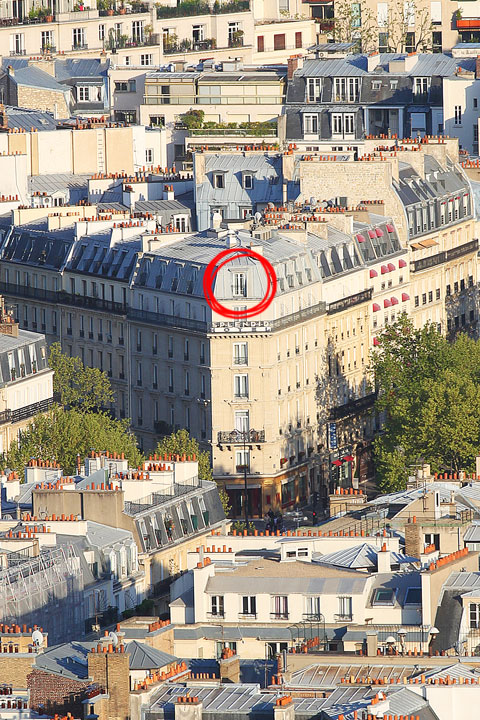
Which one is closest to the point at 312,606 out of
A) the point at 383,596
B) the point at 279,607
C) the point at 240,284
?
the point at 279,607

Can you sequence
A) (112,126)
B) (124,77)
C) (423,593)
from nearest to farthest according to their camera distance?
(423,593)
(112,126)
(124,77)

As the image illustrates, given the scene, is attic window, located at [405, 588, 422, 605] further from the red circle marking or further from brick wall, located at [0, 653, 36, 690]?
the red circle marking

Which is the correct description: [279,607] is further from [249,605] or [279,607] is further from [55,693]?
[55,693]

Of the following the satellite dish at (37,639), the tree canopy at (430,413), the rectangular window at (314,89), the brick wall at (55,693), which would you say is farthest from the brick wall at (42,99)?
the brick wall at (55,693)

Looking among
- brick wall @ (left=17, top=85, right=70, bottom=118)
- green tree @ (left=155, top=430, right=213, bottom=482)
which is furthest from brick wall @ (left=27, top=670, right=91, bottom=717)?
brick wall @ (left=17, top=85, right=70, bottom=118)

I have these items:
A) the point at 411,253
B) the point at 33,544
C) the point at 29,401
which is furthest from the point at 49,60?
the point at 33,544

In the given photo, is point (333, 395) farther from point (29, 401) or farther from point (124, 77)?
point (124, 77)
